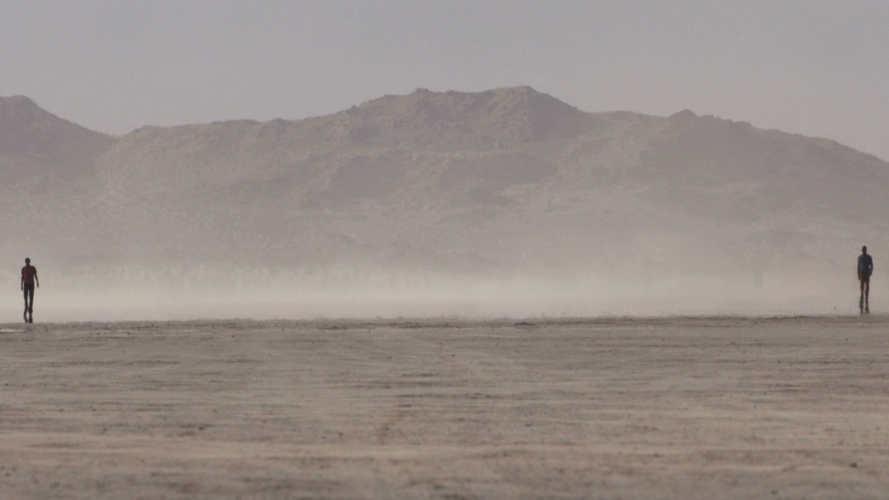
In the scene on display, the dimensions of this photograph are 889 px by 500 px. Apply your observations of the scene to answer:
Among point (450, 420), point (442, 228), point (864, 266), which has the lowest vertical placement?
point (450, 420)

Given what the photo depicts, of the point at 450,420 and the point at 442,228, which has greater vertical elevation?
the point at 442,228

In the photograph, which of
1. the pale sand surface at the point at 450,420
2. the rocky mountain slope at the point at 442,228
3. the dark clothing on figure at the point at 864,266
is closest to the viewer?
the pale sand surface at the point at 450,420

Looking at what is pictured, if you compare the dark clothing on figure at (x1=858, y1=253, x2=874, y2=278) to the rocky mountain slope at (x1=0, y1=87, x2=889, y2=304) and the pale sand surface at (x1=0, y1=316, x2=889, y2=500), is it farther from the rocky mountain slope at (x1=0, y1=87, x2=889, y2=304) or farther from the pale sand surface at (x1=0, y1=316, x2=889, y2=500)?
the rocky mountain slope at (x1=0, y1=87, x2=889, y2=304)

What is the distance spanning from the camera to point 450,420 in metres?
14.2

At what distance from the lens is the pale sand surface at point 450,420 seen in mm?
10344

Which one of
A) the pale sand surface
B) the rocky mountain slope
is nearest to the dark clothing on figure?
the pale sand surface

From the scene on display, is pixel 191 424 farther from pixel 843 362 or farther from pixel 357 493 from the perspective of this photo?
pixel 843 362

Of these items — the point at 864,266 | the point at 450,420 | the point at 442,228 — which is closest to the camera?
the point at 450,420

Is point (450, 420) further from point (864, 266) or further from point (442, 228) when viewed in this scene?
point (442, 228)

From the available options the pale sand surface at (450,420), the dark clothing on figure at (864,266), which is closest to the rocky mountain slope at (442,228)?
the dark clothing on figure at (864,266)

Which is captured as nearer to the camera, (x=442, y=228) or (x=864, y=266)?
(x=864, y=266)

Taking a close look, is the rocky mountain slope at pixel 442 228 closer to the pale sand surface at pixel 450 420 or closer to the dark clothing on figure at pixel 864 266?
the dark clothing on figure at pixel 864 266

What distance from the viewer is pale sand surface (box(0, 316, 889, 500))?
10344 mm

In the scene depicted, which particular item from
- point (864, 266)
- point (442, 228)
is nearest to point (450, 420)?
point (864, 266)
